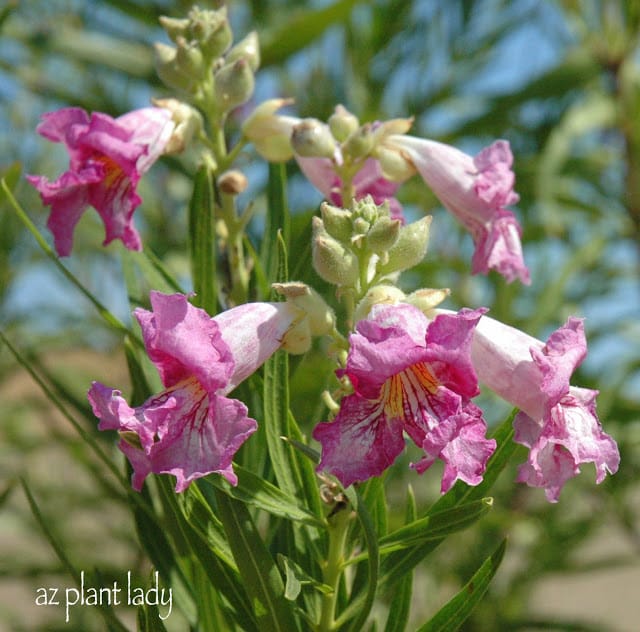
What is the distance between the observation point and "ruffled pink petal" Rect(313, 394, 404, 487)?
67 centimetres

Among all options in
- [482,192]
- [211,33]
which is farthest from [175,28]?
[482,192]

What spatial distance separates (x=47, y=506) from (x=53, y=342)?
1.32 feet

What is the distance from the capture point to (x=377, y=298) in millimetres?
748

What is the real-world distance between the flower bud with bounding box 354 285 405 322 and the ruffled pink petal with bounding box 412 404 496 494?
11cm

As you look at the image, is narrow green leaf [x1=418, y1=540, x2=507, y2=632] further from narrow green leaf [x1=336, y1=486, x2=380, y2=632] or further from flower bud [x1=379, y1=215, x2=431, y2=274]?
flower bud [x1=379, y1=215, x2=431, y2=274]

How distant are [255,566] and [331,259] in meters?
0.26

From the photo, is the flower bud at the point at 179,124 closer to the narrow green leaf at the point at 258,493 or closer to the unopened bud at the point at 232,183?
the unopened bud at the point at 232,183

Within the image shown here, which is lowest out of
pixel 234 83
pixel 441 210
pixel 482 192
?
pixel 441 210

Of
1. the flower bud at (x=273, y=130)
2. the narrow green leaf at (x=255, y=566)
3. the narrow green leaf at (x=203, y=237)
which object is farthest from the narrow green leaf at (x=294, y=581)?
the flower bud at (x=273, y=130)

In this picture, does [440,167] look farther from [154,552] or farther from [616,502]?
[616,502]

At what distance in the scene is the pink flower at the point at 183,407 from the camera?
0.68 m

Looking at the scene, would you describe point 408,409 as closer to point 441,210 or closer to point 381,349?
point 381,349

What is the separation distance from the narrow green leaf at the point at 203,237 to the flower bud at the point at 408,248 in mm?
175

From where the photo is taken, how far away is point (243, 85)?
38.7 inches
